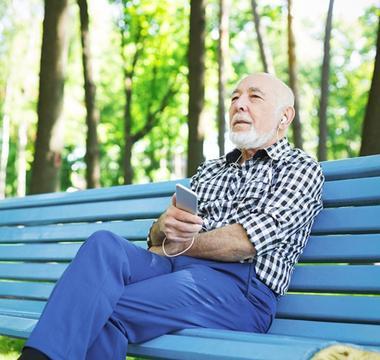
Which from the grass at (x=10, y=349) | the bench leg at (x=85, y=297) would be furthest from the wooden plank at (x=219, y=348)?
the grass at (x=10, y=349)

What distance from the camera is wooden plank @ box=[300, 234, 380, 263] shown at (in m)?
3.23

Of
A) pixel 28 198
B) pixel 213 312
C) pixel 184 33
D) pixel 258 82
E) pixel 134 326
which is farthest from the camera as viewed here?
pixel 184 33

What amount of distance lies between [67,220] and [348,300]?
2110 millimetres

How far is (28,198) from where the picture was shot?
16.9 ft

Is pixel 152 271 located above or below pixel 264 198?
below

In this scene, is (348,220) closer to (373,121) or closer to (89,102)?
(373,121)

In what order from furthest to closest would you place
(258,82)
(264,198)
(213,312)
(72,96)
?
(72,96) → (258,82) → (264,198) → (213,312)

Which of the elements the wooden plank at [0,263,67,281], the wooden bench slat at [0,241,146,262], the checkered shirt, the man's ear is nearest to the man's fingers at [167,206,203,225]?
the checkered shirt

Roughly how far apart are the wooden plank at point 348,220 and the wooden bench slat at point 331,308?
30 centimetres

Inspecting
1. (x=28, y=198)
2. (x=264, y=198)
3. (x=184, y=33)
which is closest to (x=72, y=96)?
(x=184, y=33)

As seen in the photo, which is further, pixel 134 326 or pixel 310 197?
pixel 310 197

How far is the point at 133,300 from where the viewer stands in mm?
3031

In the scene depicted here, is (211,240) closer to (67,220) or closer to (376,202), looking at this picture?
(376,202)

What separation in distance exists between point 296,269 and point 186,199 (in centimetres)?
71
